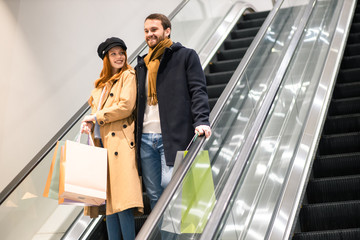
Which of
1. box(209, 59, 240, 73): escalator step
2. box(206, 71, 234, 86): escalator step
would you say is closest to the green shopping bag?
box(206, 71, 234, 86): escalator step

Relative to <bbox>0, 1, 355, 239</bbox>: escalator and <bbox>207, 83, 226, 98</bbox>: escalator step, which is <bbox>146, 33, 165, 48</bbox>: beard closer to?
<bbox>0, 1, 355, 239</bbox>: escalator

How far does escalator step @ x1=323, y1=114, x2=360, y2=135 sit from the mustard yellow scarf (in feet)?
9.73

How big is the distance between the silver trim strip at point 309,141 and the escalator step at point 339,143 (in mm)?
186

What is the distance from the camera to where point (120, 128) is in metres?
4.03

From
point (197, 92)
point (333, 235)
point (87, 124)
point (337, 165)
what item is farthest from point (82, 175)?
point (337, 165)

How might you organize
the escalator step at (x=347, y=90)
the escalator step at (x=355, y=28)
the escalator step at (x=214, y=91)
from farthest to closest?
the escalator step at (x=355, y=28) → the escalator step at (x=214, y=91) → the escalator step at (x=347, y=90)

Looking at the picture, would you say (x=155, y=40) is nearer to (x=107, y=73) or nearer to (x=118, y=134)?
(x=107, y=73)

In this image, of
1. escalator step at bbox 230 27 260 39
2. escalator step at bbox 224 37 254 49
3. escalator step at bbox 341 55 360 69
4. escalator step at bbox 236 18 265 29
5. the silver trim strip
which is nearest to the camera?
the silver trim strip

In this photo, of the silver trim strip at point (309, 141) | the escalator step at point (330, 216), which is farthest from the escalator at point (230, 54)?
the escalator step at point (330, 216)

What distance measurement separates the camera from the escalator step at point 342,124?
248 inches

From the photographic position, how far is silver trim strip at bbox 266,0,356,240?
178 inches

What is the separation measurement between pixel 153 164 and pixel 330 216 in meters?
1.78

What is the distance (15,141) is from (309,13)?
12.7 ft

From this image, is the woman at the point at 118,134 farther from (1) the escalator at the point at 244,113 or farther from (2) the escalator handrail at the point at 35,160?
(2) the escalator handrail at the point at 35,160
